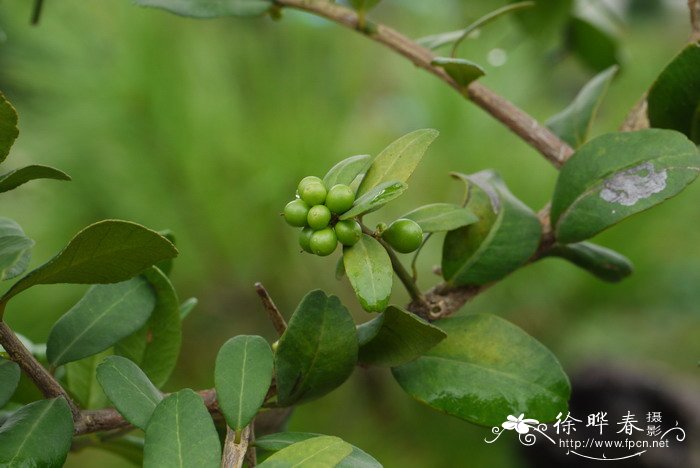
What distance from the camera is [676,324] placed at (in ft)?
4.42

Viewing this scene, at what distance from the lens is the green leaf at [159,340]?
0.88ft

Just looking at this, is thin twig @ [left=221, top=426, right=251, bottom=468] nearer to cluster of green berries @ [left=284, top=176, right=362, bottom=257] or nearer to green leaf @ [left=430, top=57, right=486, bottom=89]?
cluster of green berries @ [left=284, top=176, right=362, bottom=257]

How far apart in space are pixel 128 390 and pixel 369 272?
0.08 meters

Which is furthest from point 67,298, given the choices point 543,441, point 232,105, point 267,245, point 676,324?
point 676,324

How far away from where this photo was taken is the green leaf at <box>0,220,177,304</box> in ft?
0.64

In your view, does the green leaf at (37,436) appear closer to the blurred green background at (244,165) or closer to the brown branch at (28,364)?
the brown branch at (28,364)

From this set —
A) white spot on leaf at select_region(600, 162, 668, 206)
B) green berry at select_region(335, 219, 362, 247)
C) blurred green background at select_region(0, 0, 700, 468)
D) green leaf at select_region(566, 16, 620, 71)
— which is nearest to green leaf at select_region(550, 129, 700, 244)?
white spot on leaf at select_region(600, 162, 668, 206)

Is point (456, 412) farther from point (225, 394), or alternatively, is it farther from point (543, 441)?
point (543, 441)

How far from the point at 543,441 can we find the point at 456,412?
0.78 m

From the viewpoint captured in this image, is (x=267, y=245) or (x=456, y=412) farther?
(x=267, y=245)

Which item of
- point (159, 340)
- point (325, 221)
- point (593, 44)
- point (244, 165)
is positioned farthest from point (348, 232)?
point (244, 165)

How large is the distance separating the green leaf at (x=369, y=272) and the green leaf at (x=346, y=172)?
0.02m

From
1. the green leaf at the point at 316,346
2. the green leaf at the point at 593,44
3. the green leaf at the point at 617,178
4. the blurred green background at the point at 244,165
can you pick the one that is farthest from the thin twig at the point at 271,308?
the blurred green background at the point at 244,165

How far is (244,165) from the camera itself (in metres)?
1.34
